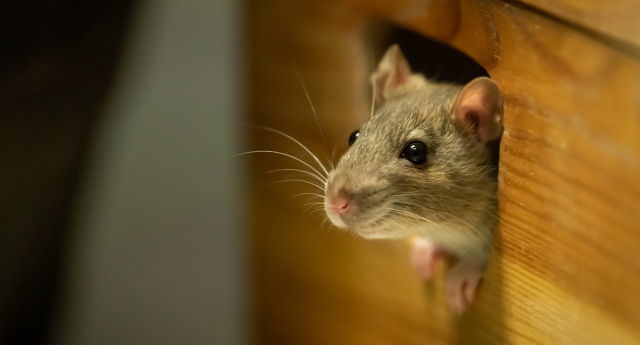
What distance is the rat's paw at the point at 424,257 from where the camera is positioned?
3.06 ft

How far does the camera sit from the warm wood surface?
0.53 metres

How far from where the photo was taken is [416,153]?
0.78 m

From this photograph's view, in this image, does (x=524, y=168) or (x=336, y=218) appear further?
(x=336, y=218)

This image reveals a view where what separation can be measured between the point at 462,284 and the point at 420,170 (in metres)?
0.22

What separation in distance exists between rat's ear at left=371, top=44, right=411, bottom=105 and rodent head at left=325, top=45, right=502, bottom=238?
13cm

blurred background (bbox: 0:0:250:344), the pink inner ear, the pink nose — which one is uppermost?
the pink inner ear

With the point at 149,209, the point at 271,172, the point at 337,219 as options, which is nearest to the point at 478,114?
the point at 337,219

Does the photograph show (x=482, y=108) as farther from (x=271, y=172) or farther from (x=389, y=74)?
(x=271, y=172)

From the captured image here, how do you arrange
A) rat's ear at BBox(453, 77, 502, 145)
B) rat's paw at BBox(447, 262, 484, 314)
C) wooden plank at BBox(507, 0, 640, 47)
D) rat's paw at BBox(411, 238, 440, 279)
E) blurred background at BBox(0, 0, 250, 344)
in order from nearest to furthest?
wooden plank at BBox(507, 0, 640, 47) < rat's ear at BBox(453, 77, 502, 145) < rat's paw at BBox(447, 262, 484, 314) < rat's paw at BBox(411, 238, 440, 279) < blurred background at BBox(0, 0, 250, 344)

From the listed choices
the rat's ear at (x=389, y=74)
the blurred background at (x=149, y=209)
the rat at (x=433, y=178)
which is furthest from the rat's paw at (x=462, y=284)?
the blurred background at (x=149, y=209)

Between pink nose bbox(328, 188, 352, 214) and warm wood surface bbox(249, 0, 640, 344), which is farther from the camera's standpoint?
pink nose bbox(328, 188, 352, 214)

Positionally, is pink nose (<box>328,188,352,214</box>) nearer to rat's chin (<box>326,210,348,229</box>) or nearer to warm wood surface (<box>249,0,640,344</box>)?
rat's chin (<box>326,210,348,229</box>)

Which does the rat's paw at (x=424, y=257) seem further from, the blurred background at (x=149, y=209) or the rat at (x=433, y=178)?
the blurred background at (x=149, y=209)

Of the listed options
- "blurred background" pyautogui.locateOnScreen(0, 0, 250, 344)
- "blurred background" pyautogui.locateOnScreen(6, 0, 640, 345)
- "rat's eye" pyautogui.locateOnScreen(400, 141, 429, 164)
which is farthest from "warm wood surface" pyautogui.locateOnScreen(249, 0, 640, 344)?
"blurred background" pyautogui.locateOnScreen(0, 0, 250, 344)
